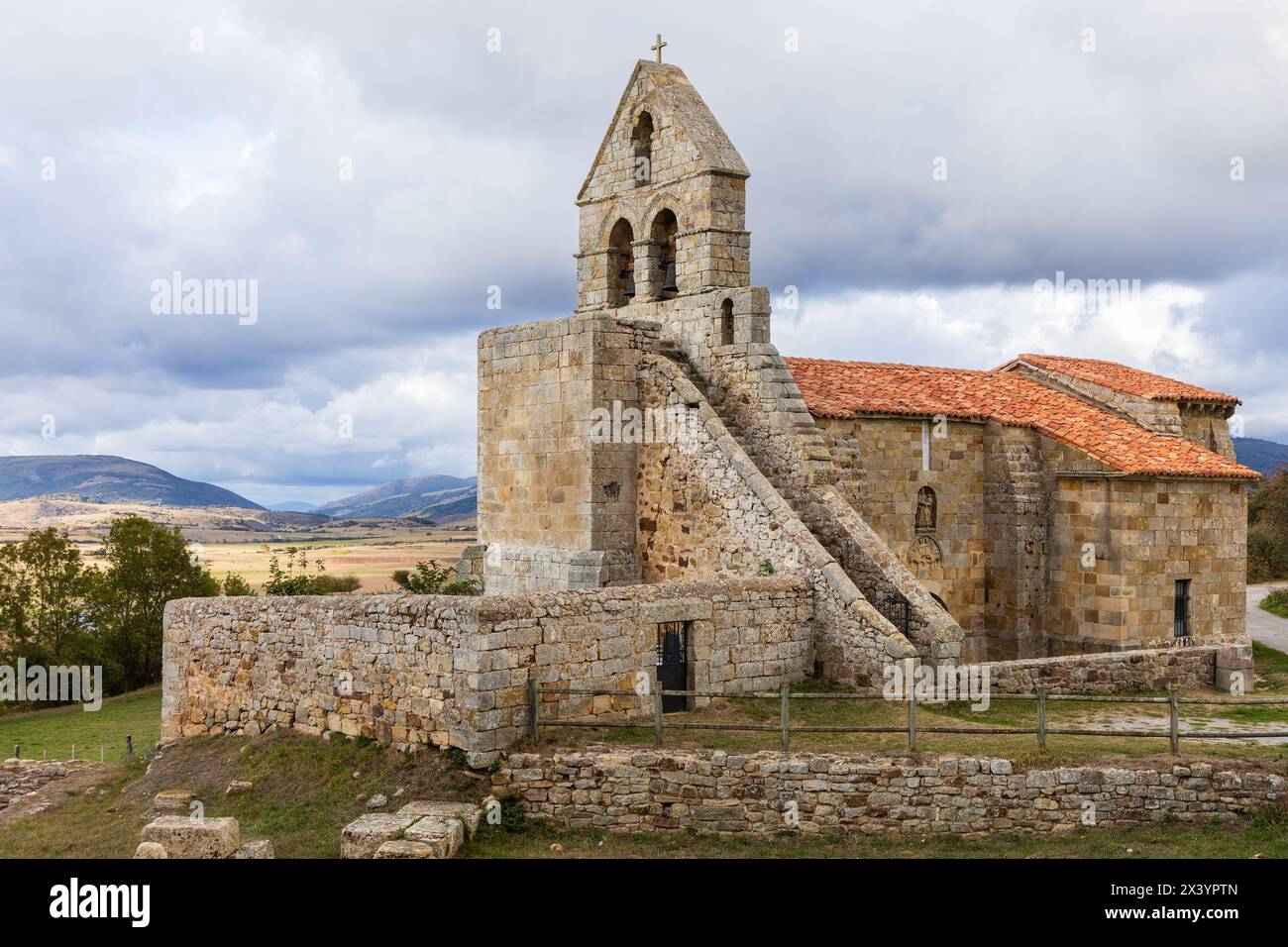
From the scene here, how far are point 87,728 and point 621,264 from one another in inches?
771

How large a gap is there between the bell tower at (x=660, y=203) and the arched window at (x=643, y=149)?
0.06 feet

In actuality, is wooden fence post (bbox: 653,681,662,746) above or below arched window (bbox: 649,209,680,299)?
below

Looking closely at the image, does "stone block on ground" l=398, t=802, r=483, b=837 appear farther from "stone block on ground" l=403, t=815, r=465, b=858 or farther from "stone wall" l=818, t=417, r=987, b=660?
"stone wall" l=818, t=417, r=987, b=660

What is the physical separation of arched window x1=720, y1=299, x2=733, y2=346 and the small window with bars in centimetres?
984

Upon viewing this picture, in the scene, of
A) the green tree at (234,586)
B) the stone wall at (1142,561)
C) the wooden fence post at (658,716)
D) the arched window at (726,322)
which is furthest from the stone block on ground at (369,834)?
the green tree at (234,586)

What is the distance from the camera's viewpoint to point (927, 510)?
76.1 feet

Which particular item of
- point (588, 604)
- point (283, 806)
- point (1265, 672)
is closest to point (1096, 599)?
point (1265, 672)

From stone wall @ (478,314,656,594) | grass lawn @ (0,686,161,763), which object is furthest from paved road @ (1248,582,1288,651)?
grass lawn @ (0,686,161,763)

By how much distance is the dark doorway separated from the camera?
51.0ft

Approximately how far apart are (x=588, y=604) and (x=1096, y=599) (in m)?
12.1

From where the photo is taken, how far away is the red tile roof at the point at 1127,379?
2725 centimetres

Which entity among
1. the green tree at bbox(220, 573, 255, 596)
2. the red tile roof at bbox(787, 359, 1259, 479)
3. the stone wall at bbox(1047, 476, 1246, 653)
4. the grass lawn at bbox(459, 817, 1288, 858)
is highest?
the red tile roof at bbox(787, 359, 1259, 479)

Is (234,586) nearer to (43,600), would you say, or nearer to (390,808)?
(43,600)
